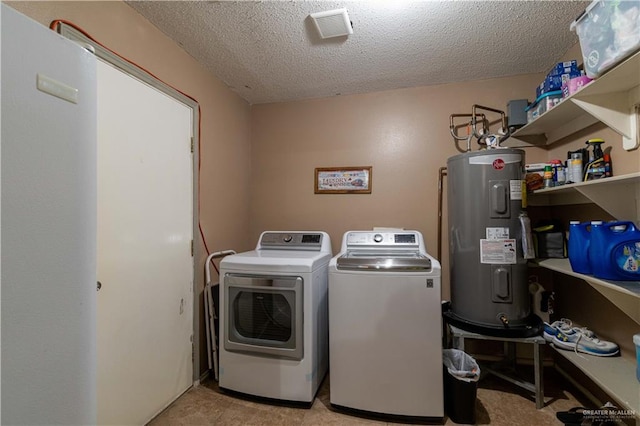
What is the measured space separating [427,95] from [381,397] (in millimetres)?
2490

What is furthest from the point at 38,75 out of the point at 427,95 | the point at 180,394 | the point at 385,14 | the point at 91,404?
the point at 427,95

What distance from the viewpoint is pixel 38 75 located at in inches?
23.5

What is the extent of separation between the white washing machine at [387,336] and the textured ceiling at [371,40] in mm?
1529

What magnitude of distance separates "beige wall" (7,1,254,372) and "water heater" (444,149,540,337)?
1998mm

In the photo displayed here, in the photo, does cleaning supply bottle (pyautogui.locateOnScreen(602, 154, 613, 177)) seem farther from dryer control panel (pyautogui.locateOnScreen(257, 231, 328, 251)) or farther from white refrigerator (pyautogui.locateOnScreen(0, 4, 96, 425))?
white refrigerator (pyautogui.locateOnScreen(0, 4, 96, 425))

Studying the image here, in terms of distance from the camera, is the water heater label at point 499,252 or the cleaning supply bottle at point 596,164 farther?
the water heater label at point 499,252

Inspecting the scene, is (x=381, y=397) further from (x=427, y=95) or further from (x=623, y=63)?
(x=427, y=95)

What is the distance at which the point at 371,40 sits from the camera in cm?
191

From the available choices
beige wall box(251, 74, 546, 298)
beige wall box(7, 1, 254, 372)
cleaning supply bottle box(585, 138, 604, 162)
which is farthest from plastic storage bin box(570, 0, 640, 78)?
beige wall box(7, 1, 254, 372)

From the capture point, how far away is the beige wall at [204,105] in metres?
1.40

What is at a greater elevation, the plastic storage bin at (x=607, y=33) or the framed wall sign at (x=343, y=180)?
the plastic storage bin at (x=607, y=33)

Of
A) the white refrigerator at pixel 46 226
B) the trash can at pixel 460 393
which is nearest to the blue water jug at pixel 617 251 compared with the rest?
the trash can at pixel 460 393

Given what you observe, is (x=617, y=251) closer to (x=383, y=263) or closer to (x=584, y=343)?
(x=584, y=343)

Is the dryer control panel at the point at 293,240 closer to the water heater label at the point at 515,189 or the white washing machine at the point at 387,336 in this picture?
the white washing machine at the point at 387,336
